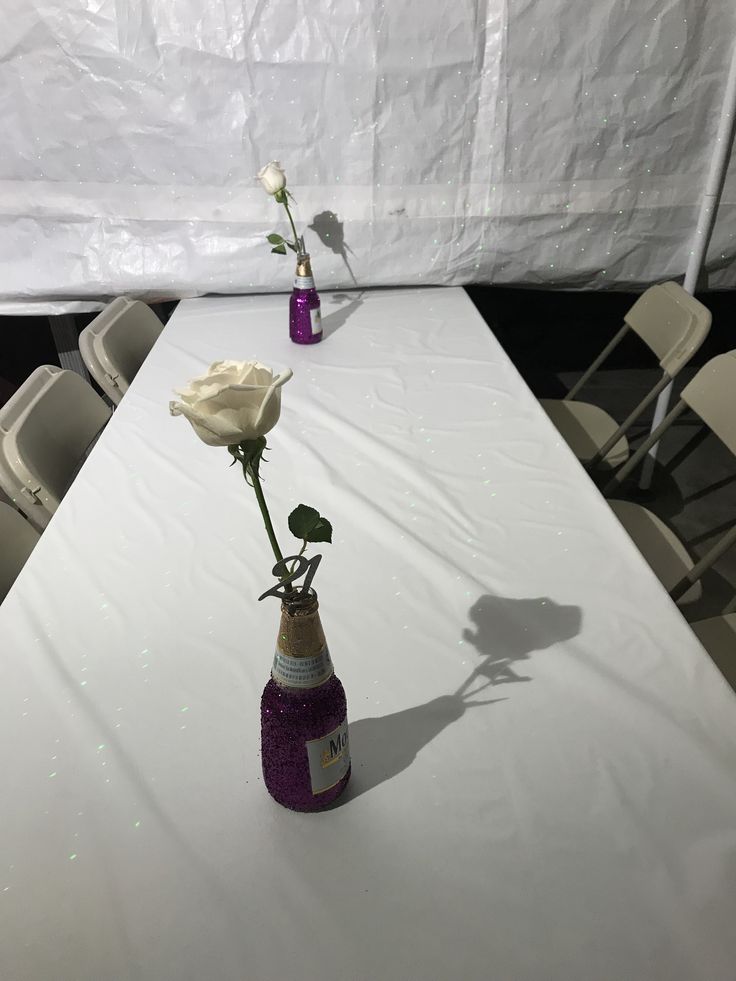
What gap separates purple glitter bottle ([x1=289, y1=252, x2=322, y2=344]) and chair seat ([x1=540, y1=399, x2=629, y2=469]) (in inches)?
22.7

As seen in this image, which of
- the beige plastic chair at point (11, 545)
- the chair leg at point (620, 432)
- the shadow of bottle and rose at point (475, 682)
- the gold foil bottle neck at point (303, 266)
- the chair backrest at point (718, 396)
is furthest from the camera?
the chair leg at point (620, 432)

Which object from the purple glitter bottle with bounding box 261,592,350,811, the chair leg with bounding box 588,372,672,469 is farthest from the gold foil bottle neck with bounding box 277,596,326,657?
the chair leg with bounding box 588,372,672,469

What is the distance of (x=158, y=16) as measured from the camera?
161 cm

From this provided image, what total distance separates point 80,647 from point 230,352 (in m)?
0.91

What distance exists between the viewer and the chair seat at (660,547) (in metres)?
1.25

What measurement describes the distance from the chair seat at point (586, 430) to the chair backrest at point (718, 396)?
333 mm

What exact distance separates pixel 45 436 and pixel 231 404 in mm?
839

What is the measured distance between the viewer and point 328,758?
0.58 meters

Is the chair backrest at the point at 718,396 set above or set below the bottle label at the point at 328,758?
above

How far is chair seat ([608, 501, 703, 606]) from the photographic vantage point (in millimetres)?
1255

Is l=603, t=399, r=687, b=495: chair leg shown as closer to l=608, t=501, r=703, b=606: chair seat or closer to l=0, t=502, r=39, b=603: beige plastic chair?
l=608, t=501, r=703, b=606: chair seat

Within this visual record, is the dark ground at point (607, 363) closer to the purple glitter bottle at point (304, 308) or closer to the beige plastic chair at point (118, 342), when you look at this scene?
the beige plastic chair at point (118, 342)

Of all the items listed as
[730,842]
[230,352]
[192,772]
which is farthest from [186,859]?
[230,352]

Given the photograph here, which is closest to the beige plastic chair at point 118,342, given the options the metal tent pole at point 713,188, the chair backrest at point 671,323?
the chair backrest at point 671,323
